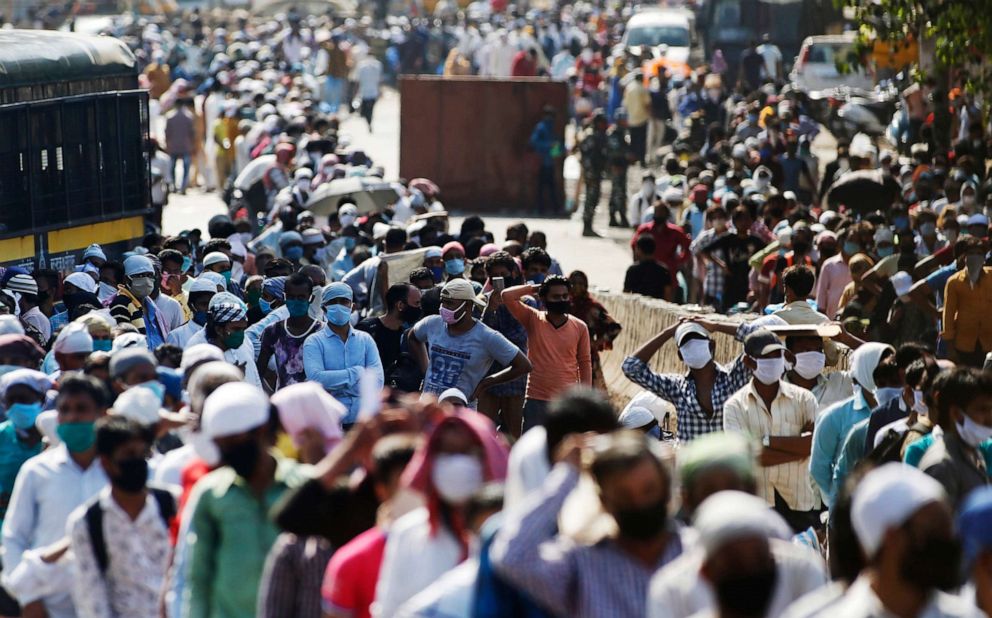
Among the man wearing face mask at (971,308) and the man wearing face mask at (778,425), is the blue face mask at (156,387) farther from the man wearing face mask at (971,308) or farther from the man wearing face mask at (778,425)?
the man wearing face mask at (971,308)

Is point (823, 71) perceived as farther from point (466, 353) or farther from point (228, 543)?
point (228, 543)

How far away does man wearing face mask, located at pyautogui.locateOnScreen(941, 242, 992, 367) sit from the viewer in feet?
40.6

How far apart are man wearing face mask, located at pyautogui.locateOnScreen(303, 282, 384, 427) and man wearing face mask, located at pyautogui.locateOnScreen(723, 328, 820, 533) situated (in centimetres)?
218

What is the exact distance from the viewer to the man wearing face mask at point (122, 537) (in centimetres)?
588

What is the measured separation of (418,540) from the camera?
4902mm

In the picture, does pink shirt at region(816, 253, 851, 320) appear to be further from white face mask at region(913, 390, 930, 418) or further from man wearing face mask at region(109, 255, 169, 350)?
white face mask at region(913, 390, 930, 418)

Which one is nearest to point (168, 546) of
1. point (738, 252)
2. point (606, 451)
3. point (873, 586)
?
point (606, 451)

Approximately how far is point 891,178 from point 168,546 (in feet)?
48.1

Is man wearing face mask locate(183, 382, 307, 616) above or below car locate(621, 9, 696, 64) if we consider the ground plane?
above

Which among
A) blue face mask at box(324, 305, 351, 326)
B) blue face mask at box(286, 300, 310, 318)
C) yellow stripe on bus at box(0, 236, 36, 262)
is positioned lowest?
yellow stripe on bus at box(0, 236, 36, 262)

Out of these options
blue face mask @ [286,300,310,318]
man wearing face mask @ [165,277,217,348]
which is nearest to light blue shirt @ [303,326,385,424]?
blue face mask @ [286,300,310,318]

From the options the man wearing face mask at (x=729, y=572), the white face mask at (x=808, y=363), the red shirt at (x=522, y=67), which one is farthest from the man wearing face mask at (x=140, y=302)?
the red shirt at (x=522, y=67)

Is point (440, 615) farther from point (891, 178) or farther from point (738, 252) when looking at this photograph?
point (891, 178)

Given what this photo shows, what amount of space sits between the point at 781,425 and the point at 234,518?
3344 mm
